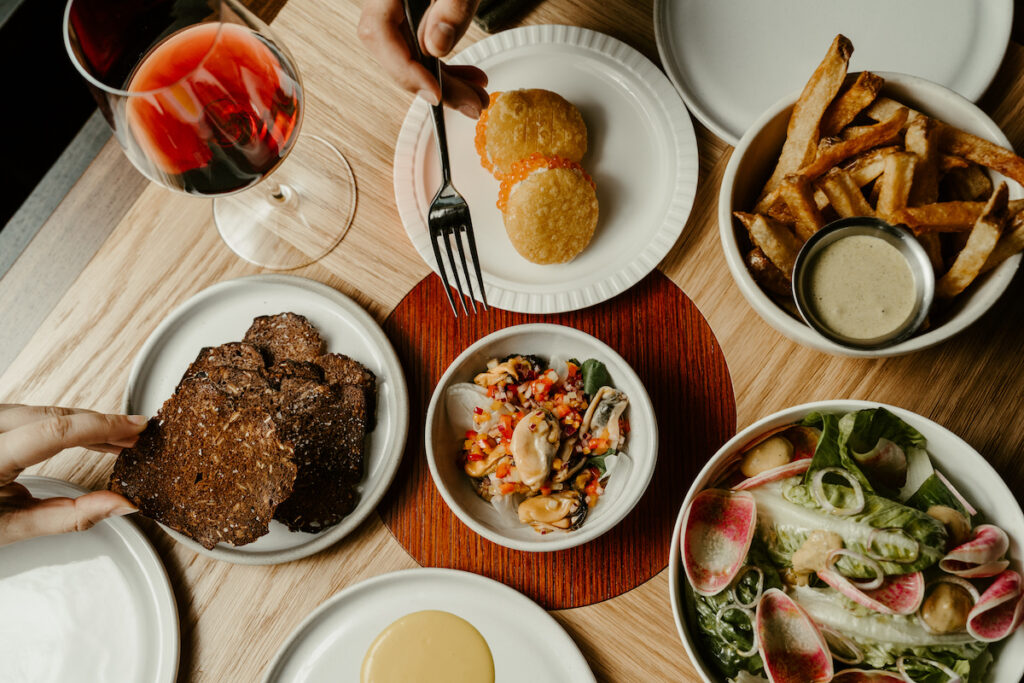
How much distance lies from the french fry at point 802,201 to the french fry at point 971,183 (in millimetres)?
261

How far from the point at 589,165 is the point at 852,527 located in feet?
2.64

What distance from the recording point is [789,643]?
3.38 feet

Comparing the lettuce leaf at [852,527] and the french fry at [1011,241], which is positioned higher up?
the french fry at [1011,241]

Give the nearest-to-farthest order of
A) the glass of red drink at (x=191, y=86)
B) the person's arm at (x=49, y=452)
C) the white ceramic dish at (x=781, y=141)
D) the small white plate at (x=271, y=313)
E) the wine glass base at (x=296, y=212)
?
the glass of red drink at (x=191, y=86)
the white ceramic dish at (x=781, y=141)
the person's arm at (x=49, y=452)
the small white plate at (x=271, y=313)
the wine glass base at (x=296, y=212)

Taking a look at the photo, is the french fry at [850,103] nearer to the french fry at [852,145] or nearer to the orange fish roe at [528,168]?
the french fry at [852,145]

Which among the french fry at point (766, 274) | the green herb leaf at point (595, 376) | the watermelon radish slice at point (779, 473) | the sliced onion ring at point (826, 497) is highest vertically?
the french fry at point (766, 274)

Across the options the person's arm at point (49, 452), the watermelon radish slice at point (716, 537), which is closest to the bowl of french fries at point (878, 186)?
the watermelon radish slice at point (716, 537)

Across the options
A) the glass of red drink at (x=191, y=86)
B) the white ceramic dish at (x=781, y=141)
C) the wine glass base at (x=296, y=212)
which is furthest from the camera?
the wine glass base at (x=296, y=212)

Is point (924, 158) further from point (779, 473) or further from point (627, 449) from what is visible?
point (627, 449)

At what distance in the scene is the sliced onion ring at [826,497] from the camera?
3.38 feet

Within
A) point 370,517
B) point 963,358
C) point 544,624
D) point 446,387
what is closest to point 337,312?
point 446,387

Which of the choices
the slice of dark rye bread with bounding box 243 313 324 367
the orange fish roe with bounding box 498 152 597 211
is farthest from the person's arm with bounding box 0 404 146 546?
the orange fish roe with bounding box 498 152 597 211

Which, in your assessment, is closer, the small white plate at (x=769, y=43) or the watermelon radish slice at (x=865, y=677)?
the watermelon radish slice at (x=865, y=677)

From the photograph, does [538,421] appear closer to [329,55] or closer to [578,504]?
[578,504]
